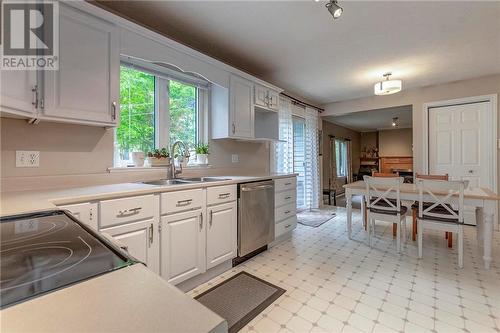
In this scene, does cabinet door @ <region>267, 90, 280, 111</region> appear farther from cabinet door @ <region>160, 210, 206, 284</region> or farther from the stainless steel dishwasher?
cabinet door @ <region>160, 210, 206, 284</region>

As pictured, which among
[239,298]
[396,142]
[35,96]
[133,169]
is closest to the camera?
[35,96]

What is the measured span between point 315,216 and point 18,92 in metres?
4.26

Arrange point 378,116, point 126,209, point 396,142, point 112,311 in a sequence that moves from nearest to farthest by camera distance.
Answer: point 112,311 < point 126,209 < point 378,116 < point 396,142

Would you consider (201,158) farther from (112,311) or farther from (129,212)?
(112,311)

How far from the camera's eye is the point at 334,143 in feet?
23.6

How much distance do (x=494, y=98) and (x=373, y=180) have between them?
2.72 m

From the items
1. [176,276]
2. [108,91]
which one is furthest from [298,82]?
[176,276]

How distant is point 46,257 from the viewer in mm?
630

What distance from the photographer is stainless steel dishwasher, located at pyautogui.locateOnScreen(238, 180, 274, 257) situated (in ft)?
7.97

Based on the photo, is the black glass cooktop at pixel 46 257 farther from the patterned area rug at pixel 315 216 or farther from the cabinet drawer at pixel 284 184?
the patterned area rug at pixel 315 216

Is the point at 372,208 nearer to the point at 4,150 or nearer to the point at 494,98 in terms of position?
the point at 494,98

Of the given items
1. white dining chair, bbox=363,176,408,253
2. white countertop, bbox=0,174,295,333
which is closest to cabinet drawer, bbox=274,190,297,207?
white dining chair, bbox=363,176,408,253

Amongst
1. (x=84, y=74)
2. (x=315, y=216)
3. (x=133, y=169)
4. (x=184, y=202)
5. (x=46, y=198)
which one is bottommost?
(x=315, y=216)

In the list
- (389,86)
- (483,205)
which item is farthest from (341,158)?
(483,205)
